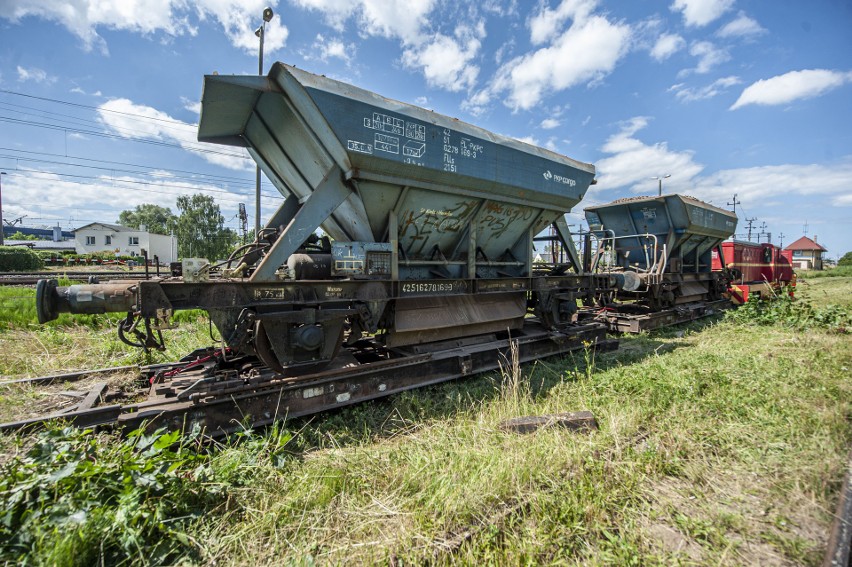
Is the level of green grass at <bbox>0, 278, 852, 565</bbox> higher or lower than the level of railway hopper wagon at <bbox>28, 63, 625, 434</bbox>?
lower

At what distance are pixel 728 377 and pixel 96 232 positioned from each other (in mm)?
67756

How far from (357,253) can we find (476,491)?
113 inches

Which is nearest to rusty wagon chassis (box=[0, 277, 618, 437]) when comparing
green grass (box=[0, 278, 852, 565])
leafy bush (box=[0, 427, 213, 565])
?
green grass (box=[0, 278, 852, 565])

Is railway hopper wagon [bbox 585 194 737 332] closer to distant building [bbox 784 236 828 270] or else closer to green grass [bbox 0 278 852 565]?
green grass [bbox 0 278 852 565]

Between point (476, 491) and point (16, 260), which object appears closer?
point (476, 491)

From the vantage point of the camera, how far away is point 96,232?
5019cm

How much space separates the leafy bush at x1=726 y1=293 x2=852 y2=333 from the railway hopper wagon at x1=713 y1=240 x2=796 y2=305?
7.82ft

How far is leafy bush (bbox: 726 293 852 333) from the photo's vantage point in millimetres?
7961

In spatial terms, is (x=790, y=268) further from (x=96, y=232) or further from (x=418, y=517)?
(x=96, y=232)

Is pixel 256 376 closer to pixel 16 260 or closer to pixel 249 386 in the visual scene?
pixel 249 386

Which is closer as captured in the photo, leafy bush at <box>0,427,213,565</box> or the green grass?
leafy bush at <box>0,427,213,565</box>

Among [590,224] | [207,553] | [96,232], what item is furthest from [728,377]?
[96,232]

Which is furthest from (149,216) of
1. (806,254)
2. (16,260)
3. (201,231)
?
(806,254)

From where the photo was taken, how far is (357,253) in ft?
14.3
